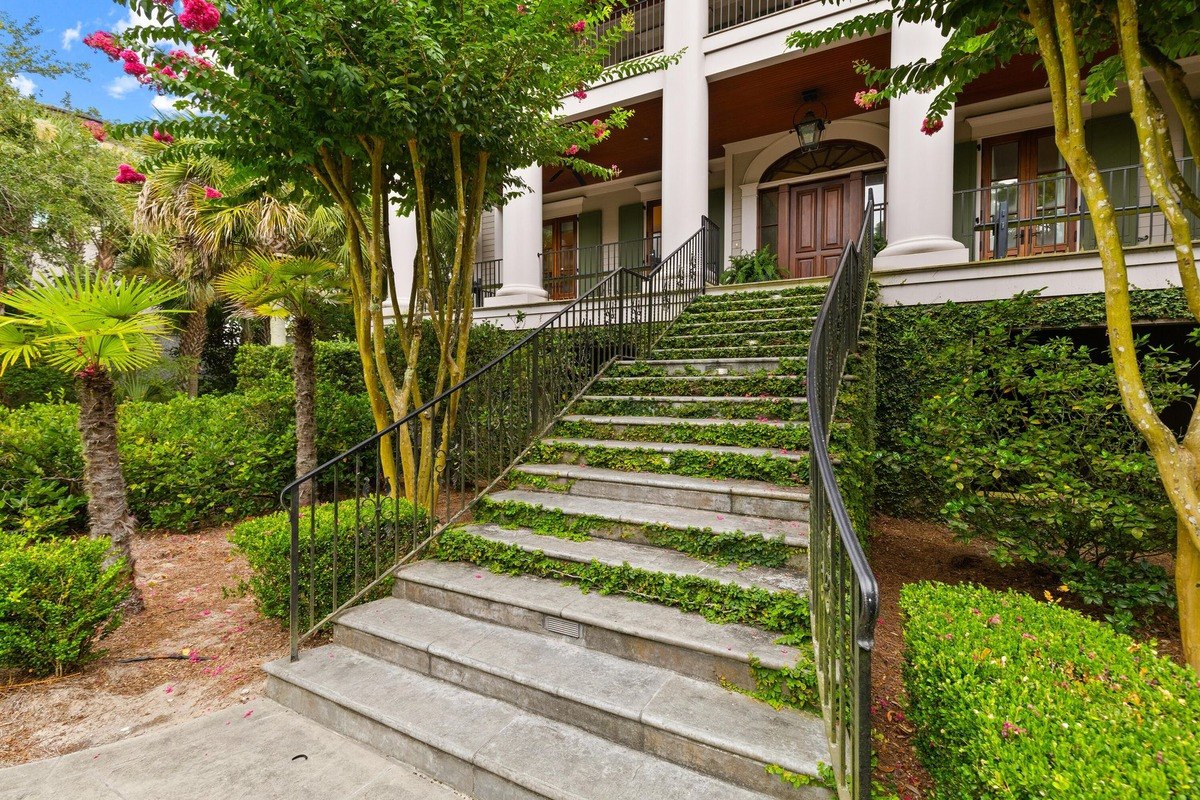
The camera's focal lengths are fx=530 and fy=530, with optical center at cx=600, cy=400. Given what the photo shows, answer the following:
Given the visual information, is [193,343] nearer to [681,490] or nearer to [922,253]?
[681,490]

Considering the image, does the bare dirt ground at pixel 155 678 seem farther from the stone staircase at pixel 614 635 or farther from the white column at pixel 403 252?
the white column at pixel 403 252

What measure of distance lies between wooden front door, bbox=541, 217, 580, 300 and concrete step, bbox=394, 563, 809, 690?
10.1 m

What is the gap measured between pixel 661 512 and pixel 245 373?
30.8 feet

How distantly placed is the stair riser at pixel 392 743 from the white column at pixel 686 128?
7089 millimetres

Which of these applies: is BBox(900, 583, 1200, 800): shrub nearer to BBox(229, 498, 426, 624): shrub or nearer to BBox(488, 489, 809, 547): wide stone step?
BBox(488, 489, 809, 547): wide stone step

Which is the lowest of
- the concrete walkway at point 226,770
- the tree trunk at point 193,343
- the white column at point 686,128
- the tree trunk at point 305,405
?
the concrete walkway at point 226,770

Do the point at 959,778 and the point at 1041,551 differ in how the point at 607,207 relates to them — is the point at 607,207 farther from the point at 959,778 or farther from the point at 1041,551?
the point at 959,778

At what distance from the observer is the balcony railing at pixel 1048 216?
7.60m

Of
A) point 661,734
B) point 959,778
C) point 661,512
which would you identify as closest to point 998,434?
point 661,512

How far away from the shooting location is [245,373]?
31.9 ft

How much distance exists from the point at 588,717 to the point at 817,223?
33.1ft

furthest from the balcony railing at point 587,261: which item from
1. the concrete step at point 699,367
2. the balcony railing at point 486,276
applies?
the concrete step at point 699,367

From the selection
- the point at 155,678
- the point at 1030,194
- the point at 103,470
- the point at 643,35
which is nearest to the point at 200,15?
the point at 103,470

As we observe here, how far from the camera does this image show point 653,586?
2877mm
